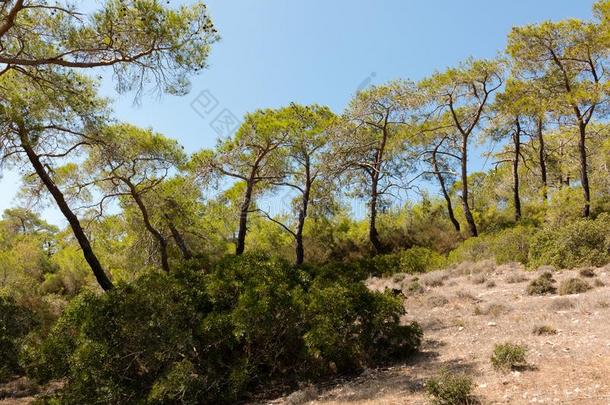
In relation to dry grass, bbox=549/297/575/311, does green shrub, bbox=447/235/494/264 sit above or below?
above

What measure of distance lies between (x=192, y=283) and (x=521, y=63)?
54.3ft

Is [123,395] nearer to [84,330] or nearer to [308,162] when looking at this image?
[84,330]

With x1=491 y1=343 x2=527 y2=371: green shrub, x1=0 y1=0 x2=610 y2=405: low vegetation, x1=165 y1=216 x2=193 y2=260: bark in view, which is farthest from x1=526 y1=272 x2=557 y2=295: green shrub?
x1=165 y1=216 x2=193 y2=260: bark

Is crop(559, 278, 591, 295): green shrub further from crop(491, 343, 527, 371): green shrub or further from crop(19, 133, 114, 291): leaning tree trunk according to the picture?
crop(19, 133, 114, 291): leaning tree trunk

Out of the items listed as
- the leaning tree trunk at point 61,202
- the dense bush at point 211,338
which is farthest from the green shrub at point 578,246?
the leaning tree trunk at point 61,202

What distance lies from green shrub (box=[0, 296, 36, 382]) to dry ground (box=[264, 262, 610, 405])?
6156 mm

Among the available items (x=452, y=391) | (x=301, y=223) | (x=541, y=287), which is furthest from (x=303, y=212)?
(x=452, y=391)

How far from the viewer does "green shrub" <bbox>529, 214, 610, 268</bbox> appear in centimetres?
1239

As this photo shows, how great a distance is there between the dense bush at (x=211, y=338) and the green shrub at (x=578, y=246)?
22.8ft

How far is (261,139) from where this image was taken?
1852cm

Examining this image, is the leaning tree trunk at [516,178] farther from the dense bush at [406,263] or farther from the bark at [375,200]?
the bark at [375,200]

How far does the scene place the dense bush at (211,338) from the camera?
6.83 metres

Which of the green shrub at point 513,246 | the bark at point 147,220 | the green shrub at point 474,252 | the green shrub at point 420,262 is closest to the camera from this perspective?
the green shrub at point 513,246

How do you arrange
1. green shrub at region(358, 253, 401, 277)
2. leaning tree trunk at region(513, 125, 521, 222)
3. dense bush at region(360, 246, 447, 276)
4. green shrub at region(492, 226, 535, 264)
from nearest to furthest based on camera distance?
green shrub at region(492, 226, 535, 264), dense bush at region(360, 246, 447, 276), green shrub at region(358, 253, 401, 277), leaning tree trunk at region(513, 125, 521, 222)
